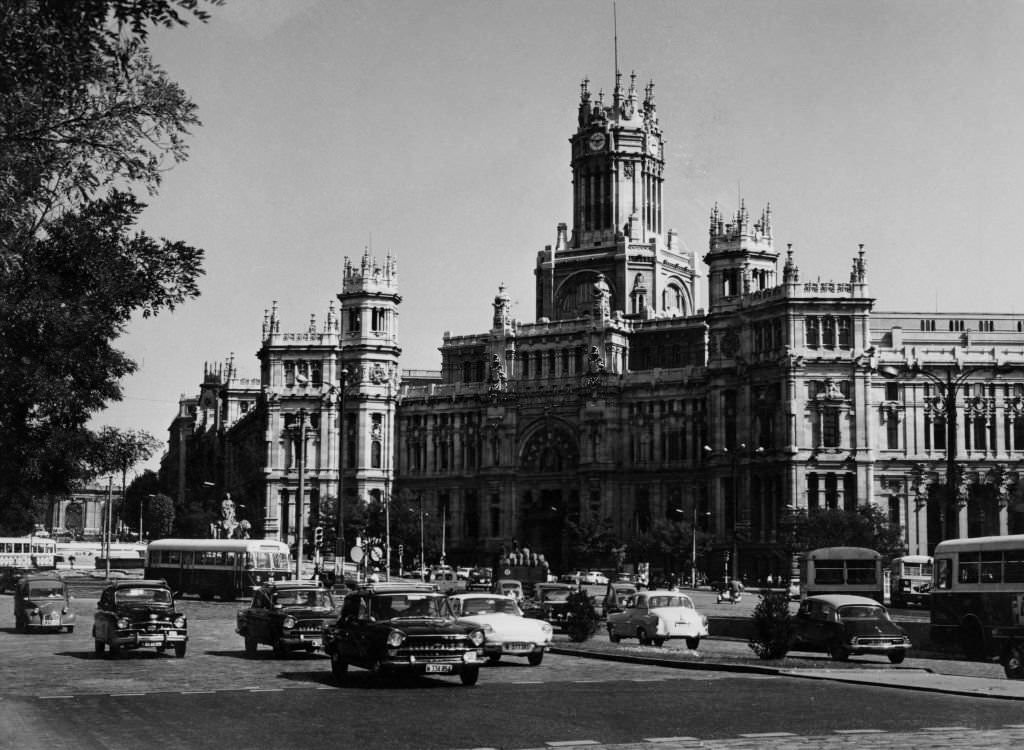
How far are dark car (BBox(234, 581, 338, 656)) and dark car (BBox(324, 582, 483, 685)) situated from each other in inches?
214

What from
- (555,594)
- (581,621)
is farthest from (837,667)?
(555,594)

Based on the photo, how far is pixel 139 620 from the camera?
38188 millimetres

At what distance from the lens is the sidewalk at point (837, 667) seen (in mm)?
30547

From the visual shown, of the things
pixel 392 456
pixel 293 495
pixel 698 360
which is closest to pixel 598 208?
pixel 698 360

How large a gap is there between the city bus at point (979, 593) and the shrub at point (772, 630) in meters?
5.22

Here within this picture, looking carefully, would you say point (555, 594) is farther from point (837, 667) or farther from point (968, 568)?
point (837, 667)

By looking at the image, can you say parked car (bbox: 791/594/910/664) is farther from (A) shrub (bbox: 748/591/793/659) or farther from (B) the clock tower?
(B) the clock tower

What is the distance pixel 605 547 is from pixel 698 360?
20.0 metres

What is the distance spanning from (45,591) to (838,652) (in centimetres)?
2772

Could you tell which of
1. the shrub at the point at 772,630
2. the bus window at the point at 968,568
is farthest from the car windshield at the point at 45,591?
the bus window at the point at 968,568

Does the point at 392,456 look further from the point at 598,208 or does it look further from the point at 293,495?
the point at 598,208

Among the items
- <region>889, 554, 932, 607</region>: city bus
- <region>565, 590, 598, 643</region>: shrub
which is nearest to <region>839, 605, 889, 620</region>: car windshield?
<region>565, 590, 598, 643</region>: shrub

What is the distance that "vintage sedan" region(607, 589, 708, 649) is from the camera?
4422 centimetres

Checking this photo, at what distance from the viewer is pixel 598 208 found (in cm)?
14862
